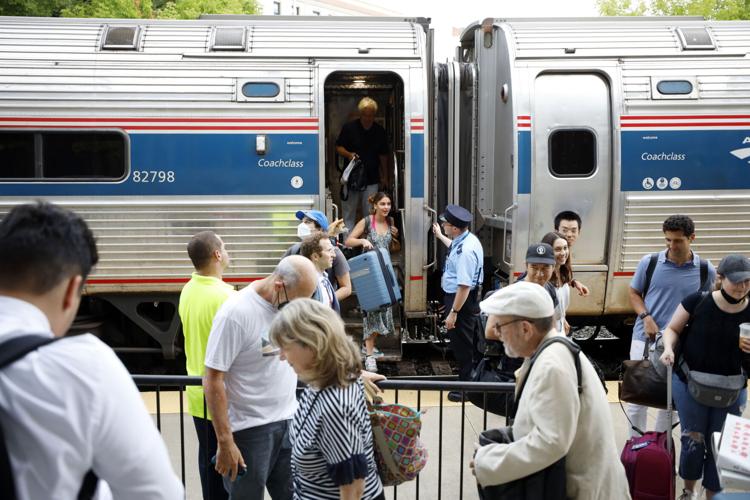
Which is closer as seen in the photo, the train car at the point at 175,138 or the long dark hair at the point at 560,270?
the long dark hair at the point at 560,270

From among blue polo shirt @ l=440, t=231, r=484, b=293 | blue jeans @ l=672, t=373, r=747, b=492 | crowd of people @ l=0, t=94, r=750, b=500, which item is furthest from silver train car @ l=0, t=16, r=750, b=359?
blue jeans @ l=672, t=373, r=747, b=492

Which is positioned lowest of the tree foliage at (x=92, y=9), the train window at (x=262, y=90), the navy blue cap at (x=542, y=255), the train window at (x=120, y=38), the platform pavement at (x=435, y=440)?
the platform pavement at (x=435, y=440)

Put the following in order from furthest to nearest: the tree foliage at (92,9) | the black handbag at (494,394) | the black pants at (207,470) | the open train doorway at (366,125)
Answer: the tree foliage at (92,9)
the open train doorway at (366,125)
the black handbag at (494,394)
the black pants at (207,470)

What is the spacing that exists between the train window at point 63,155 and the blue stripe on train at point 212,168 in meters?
0.11

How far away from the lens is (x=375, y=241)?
8117mm

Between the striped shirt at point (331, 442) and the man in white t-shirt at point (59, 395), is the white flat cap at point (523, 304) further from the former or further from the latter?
the man in white t-shirt at point (59, 395)

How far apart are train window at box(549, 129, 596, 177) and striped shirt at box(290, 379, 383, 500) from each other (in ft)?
18.0

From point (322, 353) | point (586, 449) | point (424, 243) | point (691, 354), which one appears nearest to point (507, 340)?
point (586, 449)

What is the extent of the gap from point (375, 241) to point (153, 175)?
94.1 inches

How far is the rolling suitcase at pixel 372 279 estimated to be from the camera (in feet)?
24.4

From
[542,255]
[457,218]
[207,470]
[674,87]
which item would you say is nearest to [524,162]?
[457,218]

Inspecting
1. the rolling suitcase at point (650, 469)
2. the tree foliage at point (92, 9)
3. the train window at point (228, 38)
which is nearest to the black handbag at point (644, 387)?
the rolling suitcase at point (650, 469)

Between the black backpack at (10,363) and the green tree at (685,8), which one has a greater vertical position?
the green tree at (685,8)

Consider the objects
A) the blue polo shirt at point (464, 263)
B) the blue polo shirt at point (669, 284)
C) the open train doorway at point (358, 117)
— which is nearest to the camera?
the blue polo shirt at point (669, 284)
